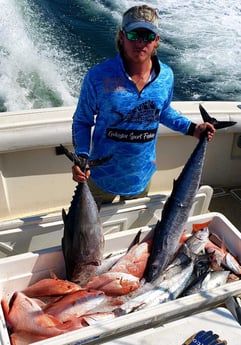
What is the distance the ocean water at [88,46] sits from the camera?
705 centimetres

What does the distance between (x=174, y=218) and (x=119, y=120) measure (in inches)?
23.1

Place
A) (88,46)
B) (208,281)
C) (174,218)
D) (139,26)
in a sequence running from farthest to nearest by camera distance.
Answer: (88,46) < (174,218) < (208,281) < (139,26)

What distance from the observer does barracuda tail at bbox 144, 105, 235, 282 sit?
2023 mm

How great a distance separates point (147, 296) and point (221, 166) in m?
→ 1.96

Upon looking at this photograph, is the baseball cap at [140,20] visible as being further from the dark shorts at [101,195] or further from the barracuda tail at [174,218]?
the dark shorts at [101,195]

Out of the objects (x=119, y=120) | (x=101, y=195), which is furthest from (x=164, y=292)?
(x=119, y=120)

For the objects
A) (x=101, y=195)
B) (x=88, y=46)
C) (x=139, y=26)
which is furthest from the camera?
(x=88, y=46)

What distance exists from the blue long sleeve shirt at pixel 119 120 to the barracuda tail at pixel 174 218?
0.21 meters

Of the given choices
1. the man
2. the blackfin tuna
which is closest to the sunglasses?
the man

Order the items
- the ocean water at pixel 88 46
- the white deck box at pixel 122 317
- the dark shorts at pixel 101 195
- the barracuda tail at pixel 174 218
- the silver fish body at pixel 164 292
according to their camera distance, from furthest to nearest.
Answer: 1. the ocean water at pixel 88 46
2. the dark shorts at pixel 101 195
3. the barracuda tail at pixel 174 218
4. the silver fish body at pixel 164 292
5. the white deck box at pixel 122 317

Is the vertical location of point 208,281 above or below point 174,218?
below

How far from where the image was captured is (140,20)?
1.88 m

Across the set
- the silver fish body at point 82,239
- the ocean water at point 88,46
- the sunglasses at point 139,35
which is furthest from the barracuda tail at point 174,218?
the ocean water at point 88,46

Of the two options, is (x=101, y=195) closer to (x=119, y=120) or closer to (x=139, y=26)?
(x=119, y=120)
